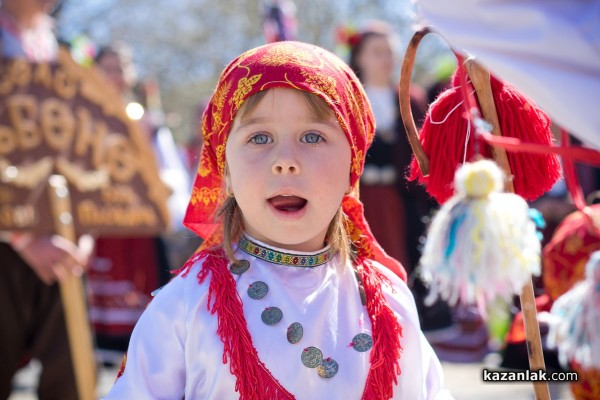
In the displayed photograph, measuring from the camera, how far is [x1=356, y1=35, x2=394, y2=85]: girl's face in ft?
21.1

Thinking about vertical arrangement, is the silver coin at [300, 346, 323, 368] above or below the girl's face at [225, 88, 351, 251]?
below

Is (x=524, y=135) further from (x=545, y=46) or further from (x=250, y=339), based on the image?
(x=250, y=339)

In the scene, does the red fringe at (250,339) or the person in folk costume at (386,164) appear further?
the person in folk costume at (386,164)

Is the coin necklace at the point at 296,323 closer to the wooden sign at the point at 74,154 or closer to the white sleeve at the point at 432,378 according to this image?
the white sleeve at the point at 432,378

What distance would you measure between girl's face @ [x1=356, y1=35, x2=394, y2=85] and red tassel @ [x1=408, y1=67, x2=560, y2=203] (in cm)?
438

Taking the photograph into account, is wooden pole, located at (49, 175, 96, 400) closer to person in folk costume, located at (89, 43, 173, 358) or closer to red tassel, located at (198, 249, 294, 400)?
red tassel, located at (198, 249, 294, 400)

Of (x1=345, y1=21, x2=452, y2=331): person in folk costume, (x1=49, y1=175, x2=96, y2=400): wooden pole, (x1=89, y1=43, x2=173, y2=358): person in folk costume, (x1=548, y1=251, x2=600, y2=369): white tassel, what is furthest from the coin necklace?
(x1=89, y1=43, x2=173, y2=358): person in folk costume

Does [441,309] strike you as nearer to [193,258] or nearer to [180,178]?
[180,178]

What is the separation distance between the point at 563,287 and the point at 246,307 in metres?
1.65

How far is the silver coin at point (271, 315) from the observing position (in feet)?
6.90

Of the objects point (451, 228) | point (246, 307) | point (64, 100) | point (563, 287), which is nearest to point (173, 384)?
point (246, 307)

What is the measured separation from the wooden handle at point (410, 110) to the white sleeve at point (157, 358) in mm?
624

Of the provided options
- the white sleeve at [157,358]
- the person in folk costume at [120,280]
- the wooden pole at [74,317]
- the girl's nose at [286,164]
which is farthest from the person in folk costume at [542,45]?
the person in folk costume at [120,280]

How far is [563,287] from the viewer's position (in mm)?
3383
